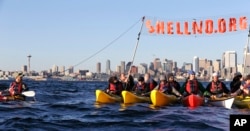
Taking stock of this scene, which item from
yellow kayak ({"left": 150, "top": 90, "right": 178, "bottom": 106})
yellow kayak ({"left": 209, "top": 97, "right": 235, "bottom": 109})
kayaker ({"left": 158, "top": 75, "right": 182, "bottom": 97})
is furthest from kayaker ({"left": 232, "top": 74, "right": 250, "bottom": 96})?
yellow kayak ({"left": 150, "top": 90, "right": 178, "bottom": 106})

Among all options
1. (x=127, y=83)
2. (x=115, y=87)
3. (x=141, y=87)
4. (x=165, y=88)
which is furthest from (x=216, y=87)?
(x=127, y=83)

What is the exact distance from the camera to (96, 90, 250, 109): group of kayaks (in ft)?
71.7

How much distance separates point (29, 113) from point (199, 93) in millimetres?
9697

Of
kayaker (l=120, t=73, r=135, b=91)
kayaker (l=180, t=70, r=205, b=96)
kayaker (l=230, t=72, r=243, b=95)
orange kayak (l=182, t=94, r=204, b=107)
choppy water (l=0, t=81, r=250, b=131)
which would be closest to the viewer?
choppy water (l=0, t=81, r=250, b=131)

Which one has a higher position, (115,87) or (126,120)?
(115,87)

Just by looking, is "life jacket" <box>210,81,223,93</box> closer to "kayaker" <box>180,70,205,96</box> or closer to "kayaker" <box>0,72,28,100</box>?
"kayaker" <box>180,70,205,96</box>

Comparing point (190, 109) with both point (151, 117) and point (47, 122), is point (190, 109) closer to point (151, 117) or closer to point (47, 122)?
point (151, 117)

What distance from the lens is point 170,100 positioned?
77.1ft

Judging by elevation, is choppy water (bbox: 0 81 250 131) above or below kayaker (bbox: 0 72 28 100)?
below

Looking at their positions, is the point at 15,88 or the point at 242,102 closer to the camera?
the point at 242,102

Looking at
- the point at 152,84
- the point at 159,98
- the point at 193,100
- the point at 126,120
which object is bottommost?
the point at 126,120

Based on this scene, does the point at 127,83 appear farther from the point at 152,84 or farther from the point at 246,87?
the point at 246,87

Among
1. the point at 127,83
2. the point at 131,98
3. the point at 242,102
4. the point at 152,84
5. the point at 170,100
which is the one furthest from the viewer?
the point at 127,83

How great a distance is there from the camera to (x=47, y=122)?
16.1 meters
